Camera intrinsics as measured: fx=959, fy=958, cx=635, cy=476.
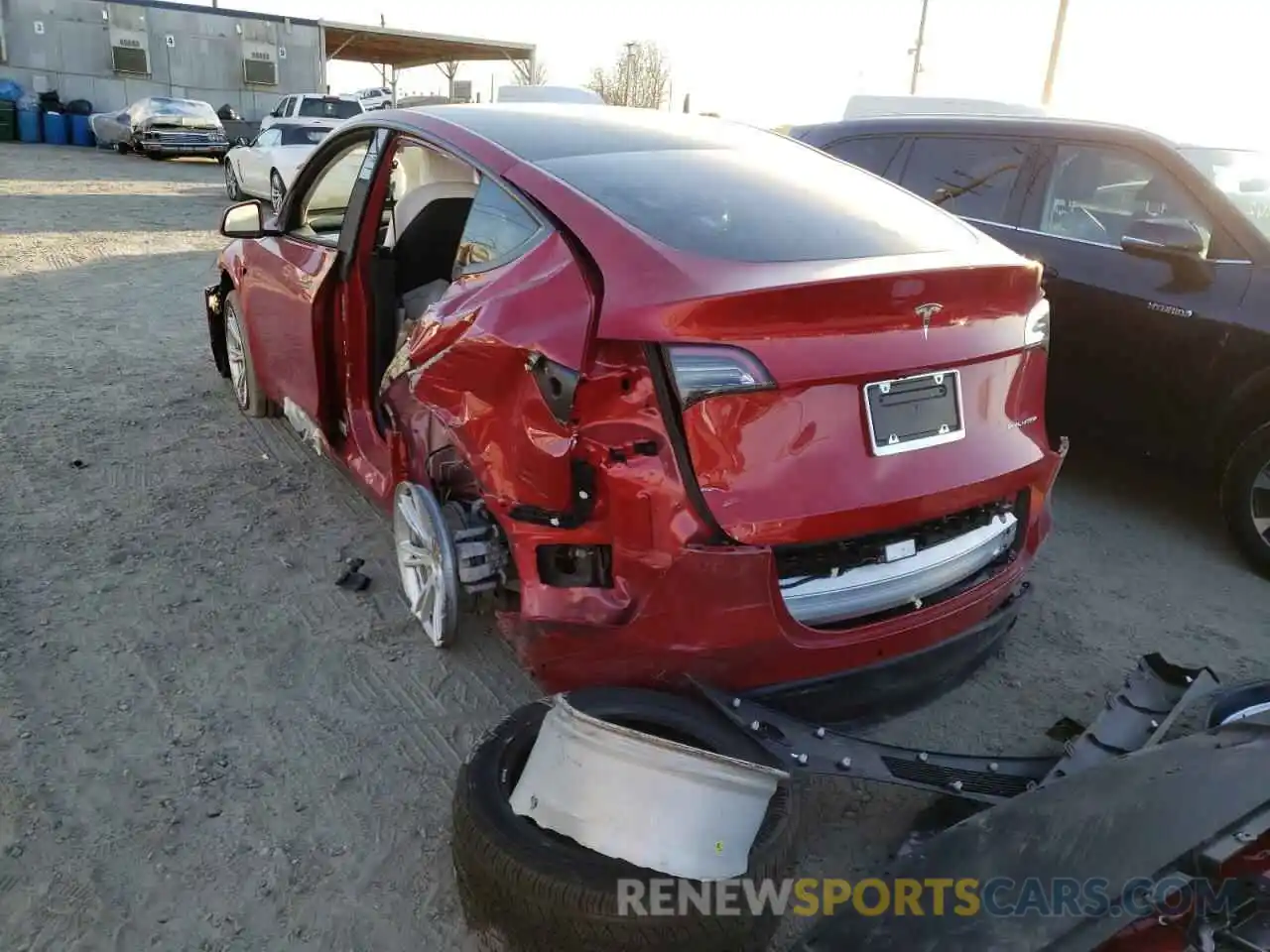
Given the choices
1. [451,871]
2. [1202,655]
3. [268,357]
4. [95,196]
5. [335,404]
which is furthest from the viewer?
[95,196]

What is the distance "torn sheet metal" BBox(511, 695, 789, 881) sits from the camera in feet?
6.30

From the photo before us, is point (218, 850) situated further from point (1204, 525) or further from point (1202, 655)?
point (1204, 525)

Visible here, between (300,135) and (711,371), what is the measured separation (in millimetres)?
15346

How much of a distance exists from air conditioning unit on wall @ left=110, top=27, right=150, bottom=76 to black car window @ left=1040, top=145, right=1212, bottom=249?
3242 cm

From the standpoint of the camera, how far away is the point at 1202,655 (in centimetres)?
341

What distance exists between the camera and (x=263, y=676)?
3.08 m

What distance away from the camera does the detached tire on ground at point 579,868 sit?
1.88 meters

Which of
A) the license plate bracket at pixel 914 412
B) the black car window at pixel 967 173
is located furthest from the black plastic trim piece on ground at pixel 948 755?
the black car window at pixel 967 173

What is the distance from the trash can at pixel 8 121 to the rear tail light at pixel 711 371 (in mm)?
31852

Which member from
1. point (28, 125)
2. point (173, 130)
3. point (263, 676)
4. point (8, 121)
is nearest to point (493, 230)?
point (263, 676)

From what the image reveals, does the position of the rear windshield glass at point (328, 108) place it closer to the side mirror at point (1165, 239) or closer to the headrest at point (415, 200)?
the headrest at point (415, 200)

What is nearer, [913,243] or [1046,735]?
[913,243]

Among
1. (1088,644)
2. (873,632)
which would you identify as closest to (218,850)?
(873,632)

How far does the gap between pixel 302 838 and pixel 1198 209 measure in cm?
418
